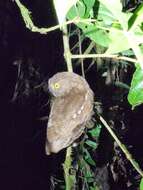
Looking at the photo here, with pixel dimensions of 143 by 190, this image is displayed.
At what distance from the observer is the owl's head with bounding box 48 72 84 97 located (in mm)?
728

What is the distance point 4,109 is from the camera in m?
3.13

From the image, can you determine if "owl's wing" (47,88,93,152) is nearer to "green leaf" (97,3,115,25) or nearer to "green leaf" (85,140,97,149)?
"green leaf" (97,3,115,25)

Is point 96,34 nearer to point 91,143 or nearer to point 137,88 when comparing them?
point 137,88

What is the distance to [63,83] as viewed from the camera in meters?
0.75

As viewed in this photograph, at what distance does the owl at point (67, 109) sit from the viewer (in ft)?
2.24

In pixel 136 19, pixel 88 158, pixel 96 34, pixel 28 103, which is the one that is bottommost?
pixel 28 103

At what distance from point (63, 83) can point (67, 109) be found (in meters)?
0.09

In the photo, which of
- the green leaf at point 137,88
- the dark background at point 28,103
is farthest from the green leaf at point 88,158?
the green leaf at point 137,88

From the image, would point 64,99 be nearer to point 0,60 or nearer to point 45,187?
point 45,187

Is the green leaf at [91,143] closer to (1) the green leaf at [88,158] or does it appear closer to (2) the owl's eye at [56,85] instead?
(1) the green leaf at [88,158]

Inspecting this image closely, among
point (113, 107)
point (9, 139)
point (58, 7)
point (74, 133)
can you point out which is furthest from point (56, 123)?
point (9, 139)

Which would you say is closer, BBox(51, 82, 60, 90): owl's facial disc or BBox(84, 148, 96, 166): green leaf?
BBox(51, 82, 60, 90): owl's facial disc

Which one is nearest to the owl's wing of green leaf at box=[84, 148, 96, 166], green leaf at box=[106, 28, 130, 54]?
green leaf at box=[106, 28, 130, 54]

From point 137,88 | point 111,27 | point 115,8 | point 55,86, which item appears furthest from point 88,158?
point 115,8
